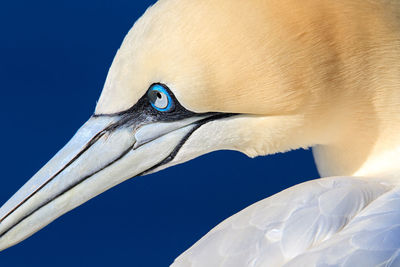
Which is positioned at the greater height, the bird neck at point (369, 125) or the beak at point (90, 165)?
the beak at point (90, 165)

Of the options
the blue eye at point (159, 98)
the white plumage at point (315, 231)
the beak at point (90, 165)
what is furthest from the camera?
the beak at point (90, 165)

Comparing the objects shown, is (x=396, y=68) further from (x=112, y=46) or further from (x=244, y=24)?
(x=112, y=46)

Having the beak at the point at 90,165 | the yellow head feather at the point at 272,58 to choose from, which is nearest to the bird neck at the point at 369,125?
the yellow head feather at the point at 272,58

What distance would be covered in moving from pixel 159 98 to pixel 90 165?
28cm

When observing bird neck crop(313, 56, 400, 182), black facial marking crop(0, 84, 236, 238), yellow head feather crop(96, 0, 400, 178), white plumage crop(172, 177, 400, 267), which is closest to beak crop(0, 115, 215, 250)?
black facial marking crop(0, 84, 236, 238)

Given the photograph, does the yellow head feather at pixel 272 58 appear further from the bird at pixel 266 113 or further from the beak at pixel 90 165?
the beak at pixel 90 165

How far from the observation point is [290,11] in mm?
1769

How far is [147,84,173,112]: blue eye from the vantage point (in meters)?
1.83

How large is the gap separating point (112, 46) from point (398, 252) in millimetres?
2949

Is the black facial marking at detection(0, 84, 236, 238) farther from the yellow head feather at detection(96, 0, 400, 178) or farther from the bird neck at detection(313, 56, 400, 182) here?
the bird neck at detection(313, 56, 400, 182)

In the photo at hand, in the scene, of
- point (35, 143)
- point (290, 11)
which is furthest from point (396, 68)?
point (35, 143)

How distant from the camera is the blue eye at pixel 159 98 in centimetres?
183

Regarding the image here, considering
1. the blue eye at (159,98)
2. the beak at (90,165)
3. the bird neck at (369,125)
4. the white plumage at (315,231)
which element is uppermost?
the blue eye at (159,98)

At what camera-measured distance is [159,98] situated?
187cm
